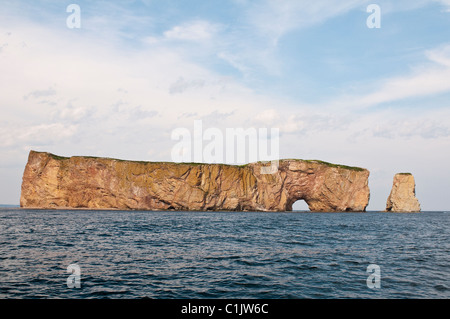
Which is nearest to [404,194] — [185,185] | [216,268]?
[185,185]

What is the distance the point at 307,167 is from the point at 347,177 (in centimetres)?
1498

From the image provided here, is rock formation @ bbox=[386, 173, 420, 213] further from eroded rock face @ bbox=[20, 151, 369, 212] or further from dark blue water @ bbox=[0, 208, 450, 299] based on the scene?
dark blue water @ bbox=[0, 208, 450, 299]

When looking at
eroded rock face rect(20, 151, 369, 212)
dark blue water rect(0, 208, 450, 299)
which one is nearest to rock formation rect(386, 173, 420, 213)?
eroded rock face rect(20, 151, 369, 212)

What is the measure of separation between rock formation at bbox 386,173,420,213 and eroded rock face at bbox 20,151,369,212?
58.2 ft

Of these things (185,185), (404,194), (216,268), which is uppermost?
(185,185)

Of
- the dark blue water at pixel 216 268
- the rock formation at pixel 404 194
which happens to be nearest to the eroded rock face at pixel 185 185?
the rock formation at pixel 404 194

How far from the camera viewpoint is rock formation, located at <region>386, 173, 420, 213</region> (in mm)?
116938

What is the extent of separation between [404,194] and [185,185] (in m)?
82.1

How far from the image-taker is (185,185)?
10081 centimetres

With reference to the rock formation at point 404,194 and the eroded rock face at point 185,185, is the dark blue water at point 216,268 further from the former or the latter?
the rock formation at point 404,194

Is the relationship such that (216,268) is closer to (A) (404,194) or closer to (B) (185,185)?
(B) (185,185)

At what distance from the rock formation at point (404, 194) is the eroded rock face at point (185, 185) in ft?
58.2
